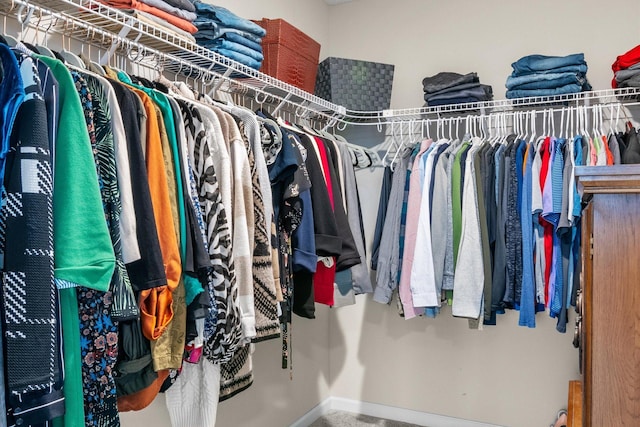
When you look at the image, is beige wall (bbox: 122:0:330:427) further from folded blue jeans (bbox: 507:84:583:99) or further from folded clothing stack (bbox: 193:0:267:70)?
folded blue jeans (bbox: 507:84:583:99)

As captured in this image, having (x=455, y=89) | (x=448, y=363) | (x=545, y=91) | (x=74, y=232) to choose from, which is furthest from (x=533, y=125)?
(x=74, y=232)

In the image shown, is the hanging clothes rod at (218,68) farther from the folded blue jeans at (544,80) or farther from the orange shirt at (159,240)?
the orange shirt at (159,240)

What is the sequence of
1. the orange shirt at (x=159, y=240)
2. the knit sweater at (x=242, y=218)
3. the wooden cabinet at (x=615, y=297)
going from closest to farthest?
the wooden cabinet at (x=615, y=297) < the orange shirt at (x=159, y=240) < the knit sweater at (x=242, y=218)

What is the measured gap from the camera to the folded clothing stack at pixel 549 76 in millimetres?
2453

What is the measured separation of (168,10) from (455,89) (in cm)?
153

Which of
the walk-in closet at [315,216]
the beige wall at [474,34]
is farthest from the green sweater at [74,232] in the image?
the beige wall at [474,34]

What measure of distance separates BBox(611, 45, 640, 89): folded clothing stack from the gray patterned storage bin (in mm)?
1084

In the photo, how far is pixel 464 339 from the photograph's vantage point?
9.68 ft

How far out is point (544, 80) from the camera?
2494 mm

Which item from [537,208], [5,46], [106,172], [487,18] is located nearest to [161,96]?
[106,172]

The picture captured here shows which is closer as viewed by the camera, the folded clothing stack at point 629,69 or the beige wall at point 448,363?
the folded clothing stack at point 629,69

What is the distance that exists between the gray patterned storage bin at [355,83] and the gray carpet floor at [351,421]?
176 centimetres

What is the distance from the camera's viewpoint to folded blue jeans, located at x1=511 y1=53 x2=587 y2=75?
246 cm

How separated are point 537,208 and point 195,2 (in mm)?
1612
